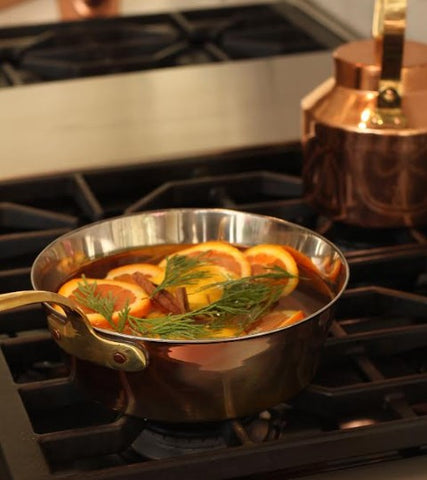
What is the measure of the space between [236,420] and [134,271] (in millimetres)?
163

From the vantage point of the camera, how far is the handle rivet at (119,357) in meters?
0.66

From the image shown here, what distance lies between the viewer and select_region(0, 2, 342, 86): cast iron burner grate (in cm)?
142

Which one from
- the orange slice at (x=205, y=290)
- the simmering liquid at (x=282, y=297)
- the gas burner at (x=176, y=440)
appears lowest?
the gas burner at (x=176, y=440)

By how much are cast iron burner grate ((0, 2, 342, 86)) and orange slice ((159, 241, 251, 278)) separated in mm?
616

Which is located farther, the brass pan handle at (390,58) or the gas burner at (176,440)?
the brass pan handle at (390,58)

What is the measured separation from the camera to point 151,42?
4.93 feet

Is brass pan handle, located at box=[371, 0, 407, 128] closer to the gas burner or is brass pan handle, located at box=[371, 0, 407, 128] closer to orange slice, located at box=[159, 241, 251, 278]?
orange slice, located at box=[159, 241, 251, 278]

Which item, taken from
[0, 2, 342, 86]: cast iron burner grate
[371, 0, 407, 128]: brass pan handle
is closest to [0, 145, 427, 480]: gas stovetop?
[371, 0, 407, 128]: brass pan handle

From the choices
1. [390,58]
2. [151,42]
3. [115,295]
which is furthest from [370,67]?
[151,42]

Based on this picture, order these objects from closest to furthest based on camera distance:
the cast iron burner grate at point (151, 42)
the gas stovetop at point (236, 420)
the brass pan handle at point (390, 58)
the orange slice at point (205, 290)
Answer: the gas stovetop at point (236, 420) < the orange slice at point (205, 290) < the brass pan handle at point (390, 58) < the cast iron burner grate at point (151, 42)

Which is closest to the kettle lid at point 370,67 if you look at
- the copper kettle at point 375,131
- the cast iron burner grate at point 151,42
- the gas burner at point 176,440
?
the copper kettle at point 375,131

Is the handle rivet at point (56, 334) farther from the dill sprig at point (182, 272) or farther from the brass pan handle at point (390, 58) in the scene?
the brass pan handle at point (390, 58)

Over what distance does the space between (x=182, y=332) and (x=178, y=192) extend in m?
0.35

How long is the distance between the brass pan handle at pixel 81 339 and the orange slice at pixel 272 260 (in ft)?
0.51
